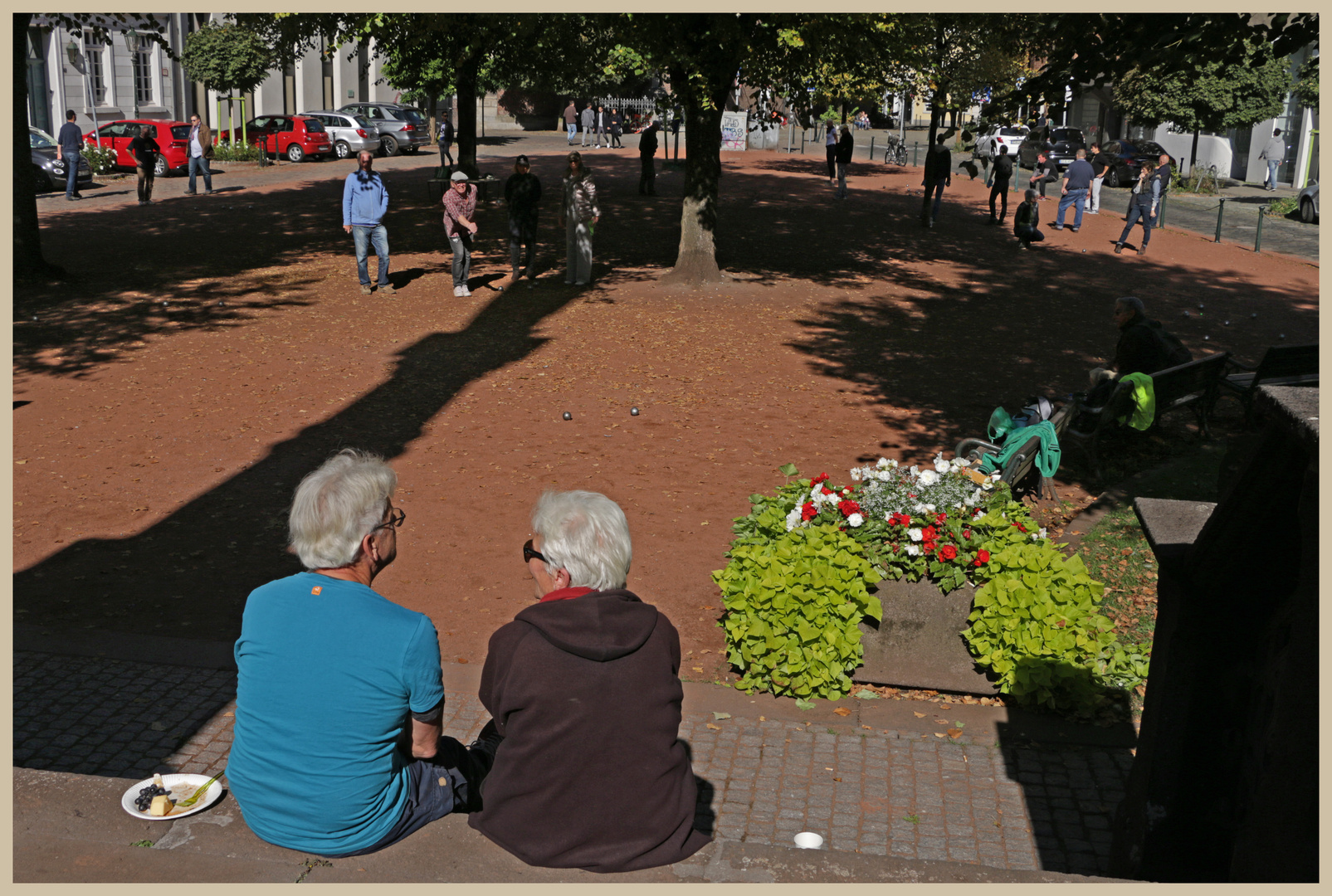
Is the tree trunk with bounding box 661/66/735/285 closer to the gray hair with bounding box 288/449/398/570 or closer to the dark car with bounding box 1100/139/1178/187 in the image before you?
the gray hair with bounding box 288/449/398/570

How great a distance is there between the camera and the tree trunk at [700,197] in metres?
15.8

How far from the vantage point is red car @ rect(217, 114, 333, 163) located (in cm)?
3575

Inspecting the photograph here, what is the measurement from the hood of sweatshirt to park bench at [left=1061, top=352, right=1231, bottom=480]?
662cm

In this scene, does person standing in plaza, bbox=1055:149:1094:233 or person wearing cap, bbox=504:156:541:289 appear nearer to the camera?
person wearing cap, bbox=504:156:541:289

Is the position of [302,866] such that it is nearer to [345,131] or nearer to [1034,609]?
[1034,609]

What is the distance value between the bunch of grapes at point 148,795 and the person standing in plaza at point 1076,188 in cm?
2317

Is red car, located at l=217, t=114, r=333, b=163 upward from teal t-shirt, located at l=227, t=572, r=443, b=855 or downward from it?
upward

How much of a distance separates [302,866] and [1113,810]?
3.31 m

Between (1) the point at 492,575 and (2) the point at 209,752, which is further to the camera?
(1) the point at 492,575

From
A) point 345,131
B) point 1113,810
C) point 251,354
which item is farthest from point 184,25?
point 1113,810

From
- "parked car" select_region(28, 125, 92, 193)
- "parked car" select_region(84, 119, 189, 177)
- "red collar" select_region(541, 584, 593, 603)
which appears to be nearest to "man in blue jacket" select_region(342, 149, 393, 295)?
"red collar" select_region(541, 584, 593, 603)

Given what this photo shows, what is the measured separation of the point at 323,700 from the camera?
3084 mm

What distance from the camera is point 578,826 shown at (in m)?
3.07

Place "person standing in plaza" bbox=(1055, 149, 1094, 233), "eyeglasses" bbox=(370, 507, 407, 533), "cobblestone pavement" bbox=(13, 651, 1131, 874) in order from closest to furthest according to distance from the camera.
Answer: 1. "eyeglasses" bbox=(370, 507, 407, 533)
2. "cobblestone pavement" bbox=(13, 651, 1131, 874)
3. "person standing in plaza" bbox=(1055, 149, 1094, 233)
